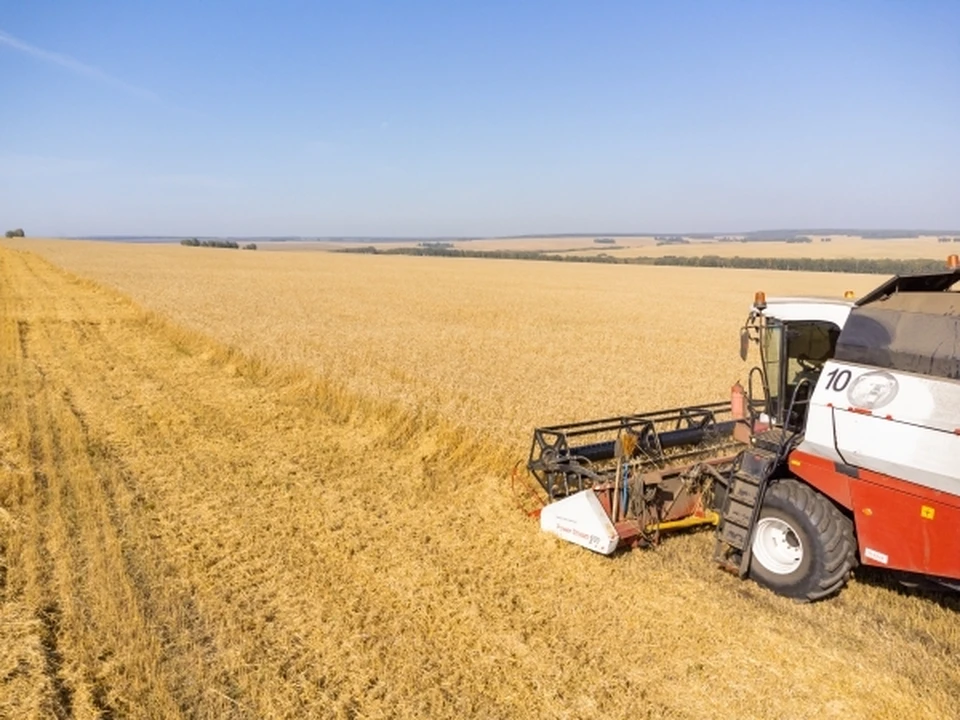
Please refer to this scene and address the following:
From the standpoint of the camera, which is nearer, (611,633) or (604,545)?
(611,633)

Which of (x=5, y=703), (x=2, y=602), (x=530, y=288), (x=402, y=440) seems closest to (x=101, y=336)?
(x=402, y=440)

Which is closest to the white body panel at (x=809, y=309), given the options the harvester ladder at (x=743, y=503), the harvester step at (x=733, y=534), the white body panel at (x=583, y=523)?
the harvester ladder at (x=743, y=503)

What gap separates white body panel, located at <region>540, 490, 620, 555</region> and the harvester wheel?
124 cm

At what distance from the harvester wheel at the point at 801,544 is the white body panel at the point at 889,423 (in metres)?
0.43

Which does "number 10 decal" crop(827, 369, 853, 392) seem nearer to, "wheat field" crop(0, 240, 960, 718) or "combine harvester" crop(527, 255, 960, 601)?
"combine harvester" crop(527, 255, 960, 601)

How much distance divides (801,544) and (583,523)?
1794mm

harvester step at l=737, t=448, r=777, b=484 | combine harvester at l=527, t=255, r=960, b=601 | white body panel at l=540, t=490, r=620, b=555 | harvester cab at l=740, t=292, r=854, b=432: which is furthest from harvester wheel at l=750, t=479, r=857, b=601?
white body panel at l=540, t=490, r=620, b=555

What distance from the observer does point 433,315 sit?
24.8m

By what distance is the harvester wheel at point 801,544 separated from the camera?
5.57 metres

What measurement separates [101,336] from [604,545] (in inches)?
614

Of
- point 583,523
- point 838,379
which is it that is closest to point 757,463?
point 838,379

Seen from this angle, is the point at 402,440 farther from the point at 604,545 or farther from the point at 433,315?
the point at 433,315

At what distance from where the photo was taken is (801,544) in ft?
Answer: 18.9

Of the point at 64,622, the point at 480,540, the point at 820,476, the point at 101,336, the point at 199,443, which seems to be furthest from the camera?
the point at 101,336
